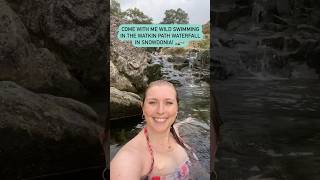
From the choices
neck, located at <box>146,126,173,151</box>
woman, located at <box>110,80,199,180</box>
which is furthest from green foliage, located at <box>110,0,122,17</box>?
neck, located at <box>146,126,173,151</box>

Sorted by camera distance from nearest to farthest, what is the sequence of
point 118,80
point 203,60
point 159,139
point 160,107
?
point 160,107 → point 159,139 → point 203,60 → point 118,80

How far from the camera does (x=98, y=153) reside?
12.0 feet

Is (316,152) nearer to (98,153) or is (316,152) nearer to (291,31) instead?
(291,31)

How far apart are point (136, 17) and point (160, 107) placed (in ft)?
2.34

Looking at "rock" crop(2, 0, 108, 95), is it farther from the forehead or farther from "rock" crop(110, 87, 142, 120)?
the forehead

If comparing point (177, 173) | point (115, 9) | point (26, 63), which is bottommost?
point (177, 173)

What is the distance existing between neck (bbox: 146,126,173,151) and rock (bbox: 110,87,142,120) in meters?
0.32

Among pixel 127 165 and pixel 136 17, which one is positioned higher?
pixel 136 17

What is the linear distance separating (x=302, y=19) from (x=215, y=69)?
2.72ft

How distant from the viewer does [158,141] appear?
315 centimetres

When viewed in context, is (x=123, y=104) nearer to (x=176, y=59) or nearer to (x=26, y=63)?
(x=176, y=59)

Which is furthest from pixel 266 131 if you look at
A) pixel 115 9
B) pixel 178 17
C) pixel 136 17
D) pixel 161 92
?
pixel 115 9

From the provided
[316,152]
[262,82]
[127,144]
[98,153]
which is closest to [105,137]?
[98,153]

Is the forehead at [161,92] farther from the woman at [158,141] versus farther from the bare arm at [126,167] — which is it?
the bare arm at [126,167]
